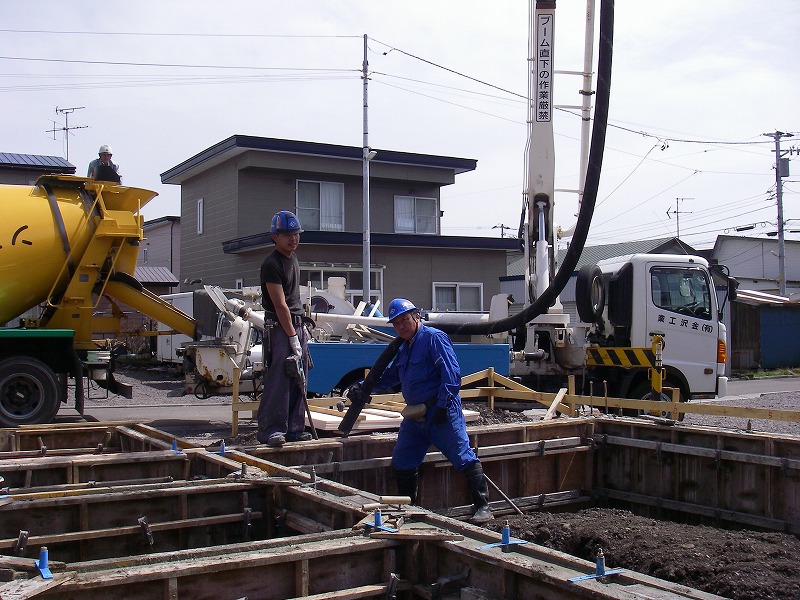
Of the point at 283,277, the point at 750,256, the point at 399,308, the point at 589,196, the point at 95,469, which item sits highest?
the point at 750,256

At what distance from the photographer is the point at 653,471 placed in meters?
8.39

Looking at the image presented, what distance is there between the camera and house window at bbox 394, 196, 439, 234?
2895 centimetres

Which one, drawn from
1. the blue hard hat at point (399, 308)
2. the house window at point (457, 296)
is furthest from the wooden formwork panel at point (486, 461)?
the house window at point (457, 296)

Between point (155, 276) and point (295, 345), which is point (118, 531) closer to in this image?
point (295, 345)

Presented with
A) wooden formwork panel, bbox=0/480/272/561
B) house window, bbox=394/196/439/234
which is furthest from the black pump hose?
house window, bbox=394/196/439/234

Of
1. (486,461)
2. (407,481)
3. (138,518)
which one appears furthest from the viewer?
(486,461)

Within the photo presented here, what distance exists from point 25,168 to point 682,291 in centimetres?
1960

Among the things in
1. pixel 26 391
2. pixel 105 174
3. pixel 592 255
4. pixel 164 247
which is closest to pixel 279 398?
pixel 26 391

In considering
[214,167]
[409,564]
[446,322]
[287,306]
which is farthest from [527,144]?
[214,167]

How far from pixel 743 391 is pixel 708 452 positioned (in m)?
16.6

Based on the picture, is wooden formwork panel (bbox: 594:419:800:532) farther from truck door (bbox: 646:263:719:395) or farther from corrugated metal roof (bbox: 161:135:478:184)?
corrugated metal roof (bbox: 161:135:478:184)

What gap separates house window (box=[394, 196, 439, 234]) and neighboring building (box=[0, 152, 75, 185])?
10.4 metres

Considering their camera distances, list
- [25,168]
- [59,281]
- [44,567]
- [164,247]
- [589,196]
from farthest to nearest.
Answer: [164,247], [25,168], [59,281], [589,196], [44,567]

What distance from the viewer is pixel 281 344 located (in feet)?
24.5
